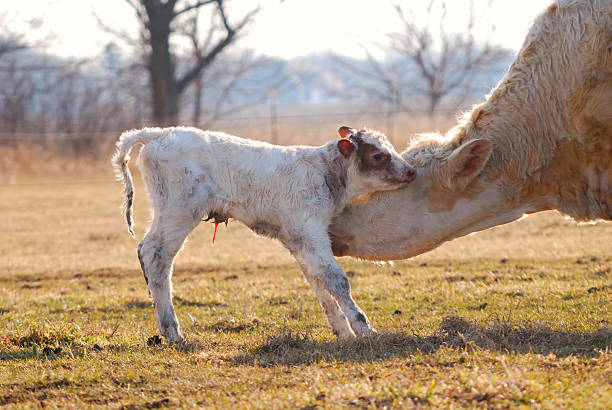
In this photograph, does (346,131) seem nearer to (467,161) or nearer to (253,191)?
(253,191)

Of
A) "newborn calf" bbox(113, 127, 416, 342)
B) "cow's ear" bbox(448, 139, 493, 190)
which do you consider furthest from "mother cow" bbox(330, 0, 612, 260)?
"newborn calf" bbox(113, 127, 416, 342)

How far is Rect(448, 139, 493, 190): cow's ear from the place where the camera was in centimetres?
525

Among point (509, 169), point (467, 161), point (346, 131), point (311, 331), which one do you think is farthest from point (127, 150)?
point (509, 169)

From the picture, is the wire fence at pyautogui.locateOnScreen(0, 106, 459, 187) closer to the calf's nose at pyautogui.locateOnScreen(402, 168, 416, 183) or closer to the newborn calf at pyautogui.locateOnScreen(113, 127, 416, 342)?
the newborn calf at pyautogui.locateOnScreen(113, 127, 416, 342)

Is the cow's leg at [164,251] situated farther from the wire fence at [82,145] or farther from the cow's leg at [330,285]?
the wire fence at [82,145]

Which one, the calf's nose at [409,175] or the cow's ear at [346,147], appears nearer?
the calf's nose at [409,175]

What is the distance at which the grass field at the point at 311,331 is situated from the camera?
11.9 feet

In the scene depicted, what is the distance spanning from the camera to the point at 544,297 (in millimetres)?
6012

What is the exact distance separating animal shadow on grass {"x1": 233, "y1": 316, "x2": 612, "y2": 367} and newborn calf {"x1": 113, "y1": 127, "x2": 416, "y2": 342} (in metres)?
0.49

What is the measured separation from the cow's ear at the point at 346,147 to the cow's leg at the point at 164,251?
1.29 meters

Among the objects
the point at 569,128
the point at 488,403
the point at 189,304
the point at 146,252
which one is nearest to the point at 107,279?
the point at 189,304

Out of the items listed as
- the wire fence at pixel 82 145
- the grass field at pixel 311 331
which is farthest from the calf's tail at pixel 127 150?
the wire fence at pixel 82 145

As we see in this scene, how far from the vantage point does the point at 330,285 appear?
16.9ft

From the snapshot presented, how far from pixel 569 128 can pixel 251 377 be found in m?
3.12
